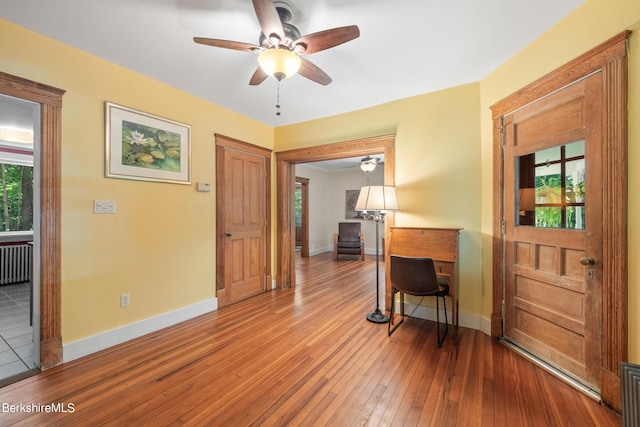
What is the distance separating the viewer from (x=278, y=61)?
1.61 m

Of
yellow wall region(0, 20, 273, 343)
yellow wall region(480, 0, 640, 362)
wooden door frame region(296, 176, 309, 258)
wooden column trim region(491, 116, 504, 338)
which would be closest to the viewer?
yellow wall region(480, 0, 640, 362)

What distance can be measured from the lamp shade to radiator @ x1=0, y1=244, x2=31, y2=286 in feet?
17.8

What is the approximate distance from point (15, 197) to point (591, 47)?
25.5ft

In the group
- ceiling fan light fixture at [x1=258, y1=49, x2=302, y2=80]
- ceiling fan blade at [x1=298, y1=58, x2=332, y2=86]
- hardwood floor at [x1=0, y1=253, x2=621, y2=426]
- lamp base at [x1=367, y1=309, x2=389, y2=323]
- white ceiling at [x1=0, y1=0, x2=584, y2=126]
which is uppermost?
white ceiling at [x1=0, y1=0, x2=584, y2=126]

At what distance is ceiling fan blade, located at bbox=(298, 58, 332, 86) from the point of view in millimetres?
1902

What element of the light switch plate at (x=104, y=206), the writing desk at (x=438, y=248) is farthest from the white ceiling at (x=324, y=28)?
the writing desk at (x=438, y=248)

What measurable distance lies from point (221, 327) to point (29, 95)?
2.52 meters

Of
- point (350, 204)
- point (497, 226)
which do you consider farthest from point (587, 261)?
point (350, 204)

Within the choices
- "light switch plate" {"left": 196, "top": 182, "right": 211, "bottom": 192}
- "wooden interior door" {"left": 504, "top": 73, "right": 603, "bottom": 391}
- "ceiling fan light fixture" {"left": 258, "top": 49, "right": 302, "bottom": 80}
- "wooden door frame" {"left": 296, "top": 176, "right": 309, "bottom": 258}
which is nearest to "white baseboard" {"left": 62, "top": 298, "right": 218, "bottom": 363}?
"light switch plate" {"left": 196, "top": 182, "right": 211, "bottom": 192}

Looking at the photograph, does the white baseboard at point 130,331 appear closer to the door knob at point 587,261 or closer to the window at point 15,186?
the door knob at point 587,261

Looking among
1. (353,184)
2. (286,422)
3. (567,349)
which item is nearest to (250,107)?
(286,422)

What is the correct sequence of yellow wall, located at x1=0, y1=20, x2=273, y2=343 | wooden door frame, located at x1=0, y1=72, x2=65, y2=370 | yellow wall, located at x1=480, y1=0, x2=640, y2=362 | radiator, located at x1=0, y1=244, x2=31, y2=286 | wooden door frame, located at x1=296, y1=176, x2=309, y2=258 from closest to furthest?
yellow wall, located at x1=480, y1=0, x2=640, y2=362 < wooden door frame, located at x1=0, y1=72, x2=65, y2=370 < yellow wall, located at x1=0, y1=20, x2=273, y2=343 < radiator, located at x1=0, y1=244, x2=31, y2=286 < wooden door frame, located at x1=296, y1=176, x2=309, y2=258

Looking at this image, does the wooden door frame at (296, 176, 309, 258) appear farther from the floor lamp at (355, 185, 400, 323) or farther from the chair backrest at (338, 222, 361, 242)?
the floor lamp at (355, 185, 400, 323)

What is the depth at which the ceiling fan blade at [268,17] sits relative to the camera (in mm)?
1371
